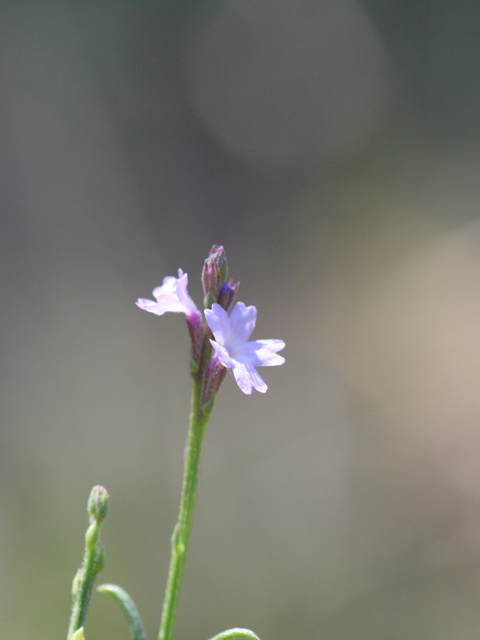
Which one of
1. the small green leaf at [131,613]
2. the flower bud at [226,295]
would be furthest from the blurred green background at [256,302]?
the flower bud at [226,295]

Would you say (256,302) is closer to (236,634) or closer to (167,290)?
(167,290)

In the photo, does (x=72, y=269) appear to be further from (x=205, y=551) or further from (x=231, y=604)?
(x=231, y=604)

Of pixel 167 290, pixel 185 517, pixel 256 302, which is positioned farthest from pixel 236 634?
pixel 256 302

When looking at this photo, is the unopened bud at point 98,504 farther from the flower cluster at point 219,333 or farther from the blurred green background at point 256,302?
the blurred green background at point 256,302

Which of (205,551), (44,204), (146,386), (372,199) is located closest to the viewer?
(205,551)

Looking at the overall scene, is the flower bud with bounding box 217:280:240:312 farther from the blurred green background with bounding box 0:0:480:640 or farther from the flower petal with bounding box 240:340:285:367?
the blurred green background with bounding box 0:0:480:640

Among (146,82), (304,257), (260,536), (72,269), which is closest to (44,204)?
(72,269)
